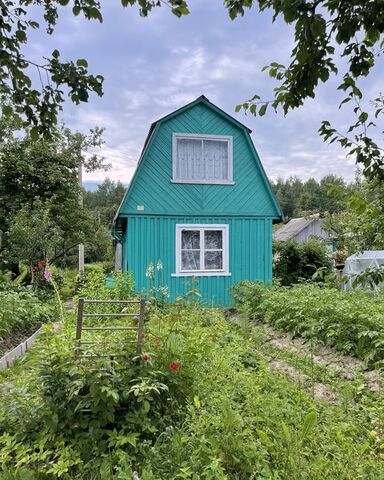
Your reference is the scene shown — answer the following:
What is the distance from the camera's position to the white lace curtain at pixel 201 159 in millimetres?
9852

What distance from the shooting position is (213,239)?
33.1 feet

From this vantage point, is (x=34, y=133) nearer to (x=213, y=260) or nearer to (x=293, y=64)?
(x=293, y=64)

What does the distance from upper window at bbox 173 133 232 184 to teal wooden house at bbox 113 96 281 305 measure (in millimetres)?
27

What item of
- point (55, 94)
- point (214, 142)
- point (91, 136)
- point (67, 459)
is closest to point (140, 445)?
point (67, 459)

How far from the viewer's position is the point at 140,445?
2455 mm

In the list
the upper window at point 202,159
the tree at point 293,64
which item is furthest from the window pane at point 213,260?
the tree at point 293,64

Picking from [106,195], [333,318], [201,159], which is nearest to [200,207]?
[201,159]

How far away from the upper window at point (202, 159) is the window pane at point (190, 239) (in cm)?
138

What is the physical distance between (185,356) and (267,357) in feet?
7.77

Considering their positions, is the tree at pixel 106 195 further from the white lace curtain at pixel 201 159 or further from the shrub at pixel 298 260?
the white lace curtain at pixel 201 159

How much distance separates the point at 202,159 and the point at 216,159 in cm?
40

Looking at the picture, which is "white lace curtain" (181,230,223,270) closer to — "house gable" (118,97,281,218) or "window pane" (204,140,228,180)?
"house gable" (118,97,281,218)

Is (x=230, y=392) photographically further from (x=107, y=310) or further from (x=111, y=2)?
(x=107, y=310)

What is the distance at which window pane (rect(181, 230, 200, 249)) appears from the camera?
9906 millimetres
